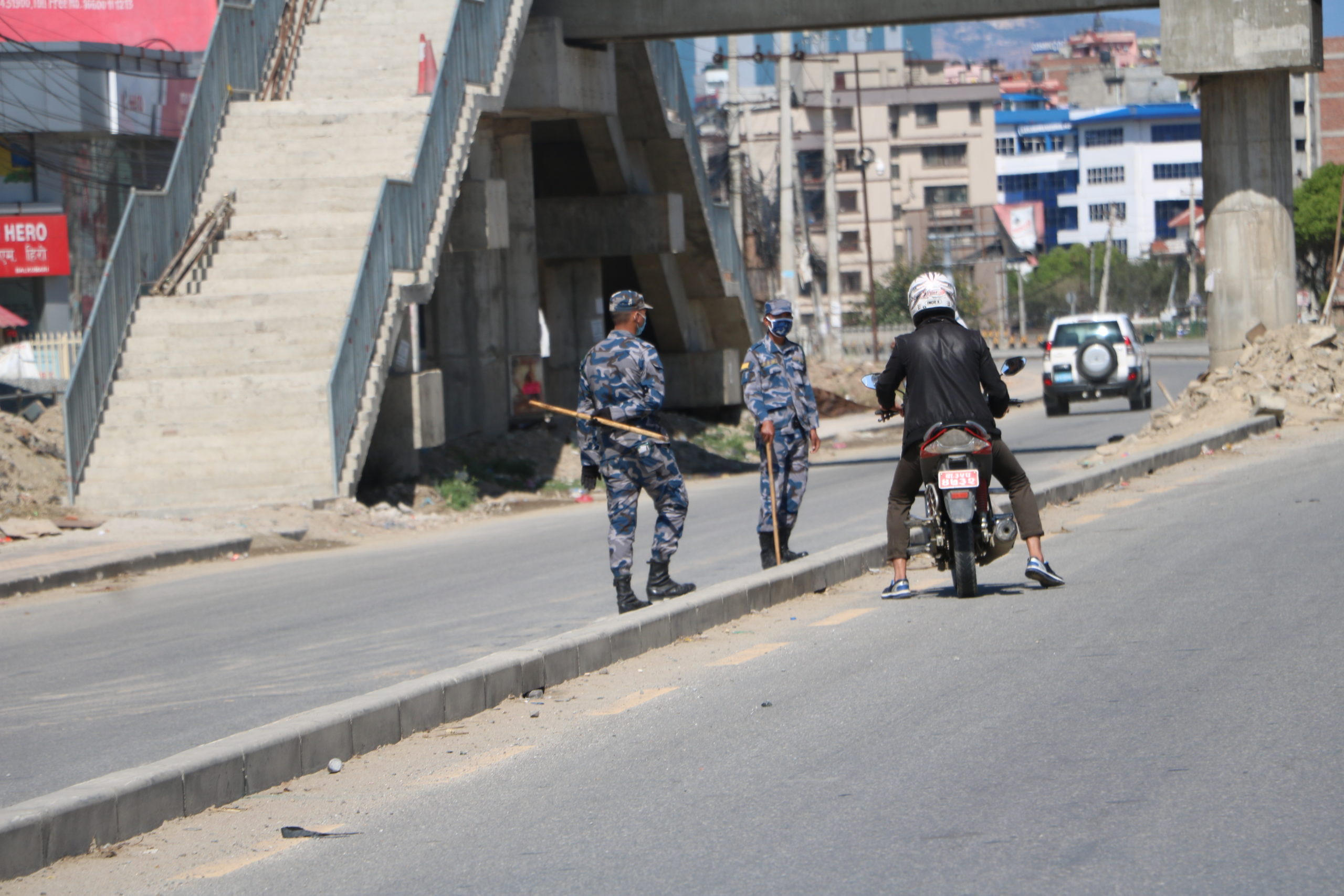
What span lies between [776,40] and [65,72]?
1642 cm

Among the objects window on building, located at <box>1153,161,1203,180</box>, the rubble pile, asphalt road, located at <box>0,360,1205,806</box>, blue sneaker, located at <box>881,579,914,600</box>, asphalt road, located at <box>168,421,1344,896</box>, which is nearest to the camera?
asphalt road, located at <box>168,421,1344,896</box>

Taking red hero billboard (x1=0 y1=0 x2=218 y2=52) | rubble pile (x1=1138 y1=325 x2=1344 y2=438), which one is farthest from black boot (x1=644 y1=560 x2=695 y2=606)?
red hero billboard (x1=0 y1=0 x2=218 y2=52)

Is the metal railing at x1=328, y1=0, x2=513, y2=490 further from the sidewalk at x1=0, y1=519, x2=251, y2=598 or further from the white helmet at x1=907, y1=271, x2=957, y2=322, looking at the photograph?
the white helmet at x1=907, y1=271, x2=957, y2=322

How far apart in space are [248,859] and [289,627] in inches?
228

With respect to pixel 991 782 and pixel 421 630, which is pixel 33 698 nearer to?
pixel 421 630

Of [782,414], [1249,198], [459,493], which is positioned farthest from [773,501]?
[1249,198]

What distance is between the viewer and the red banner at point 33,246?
36.1 meters

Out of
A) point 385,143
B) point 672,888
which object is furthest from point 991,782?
point 385,143

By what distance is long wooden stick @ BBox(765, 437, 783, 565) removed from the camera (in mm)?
10547

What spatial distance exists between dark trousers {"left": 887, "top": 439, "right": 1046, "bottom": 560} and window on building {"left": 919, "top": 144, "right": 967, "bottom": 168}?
338 feet

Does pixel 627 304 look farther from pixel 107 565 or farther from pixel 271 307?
pixel 271 307

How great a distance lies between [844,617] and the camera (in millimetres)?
9062

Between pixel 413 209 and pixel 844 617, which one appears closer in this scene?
pixel 844 617

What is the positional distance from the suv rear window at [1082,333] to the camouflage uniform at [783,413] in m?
24.7
